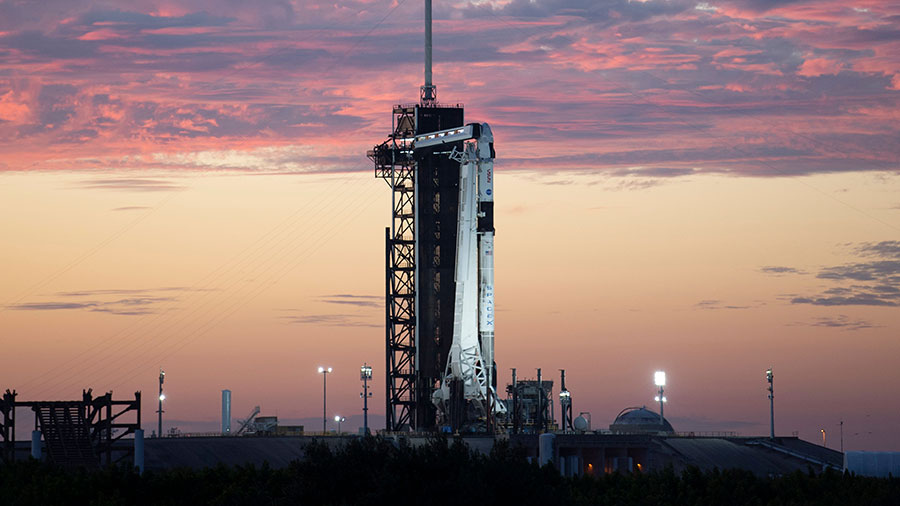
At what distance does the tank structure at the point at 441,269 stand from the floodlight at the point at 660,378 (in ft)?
59.1

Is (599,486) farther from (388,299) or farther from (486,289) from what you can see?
(388,299)

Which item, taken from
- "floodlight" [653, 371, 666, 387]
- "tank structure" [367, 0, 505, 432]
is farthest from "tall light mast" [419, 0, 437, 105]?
"floodlight" [653, 371, 666, 387]

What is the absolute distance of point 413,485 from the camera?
63.2 m

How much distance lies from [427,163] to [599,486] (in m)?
57.6

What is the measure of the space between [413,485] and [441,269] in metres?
73.0

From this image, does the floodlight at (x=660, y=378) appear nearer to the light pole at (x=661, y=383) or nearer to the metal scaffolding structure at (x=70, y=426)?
the light pole at (x=661, y=383)

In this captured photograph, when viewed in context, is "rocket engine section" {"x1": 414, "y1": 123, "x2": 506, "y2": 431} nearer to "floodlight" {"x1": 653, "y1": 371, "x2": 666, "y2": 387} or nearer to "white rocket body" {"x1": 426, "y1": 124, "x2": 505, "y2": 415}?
"white rocket body" {"x1": 426, "y1": 124, "x2": 505, "y2": 415}

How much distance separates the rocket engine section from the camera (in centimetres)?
12862

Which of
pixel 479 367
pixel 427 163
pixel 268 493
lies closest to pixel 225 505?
pixel 268 493

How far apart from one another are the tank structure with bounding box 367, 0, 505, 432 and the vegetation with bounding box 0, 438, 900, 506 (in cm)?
4401

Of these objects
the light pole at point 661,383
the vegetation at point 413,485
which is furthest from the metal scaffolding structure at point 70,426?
the light pole at point 661,383

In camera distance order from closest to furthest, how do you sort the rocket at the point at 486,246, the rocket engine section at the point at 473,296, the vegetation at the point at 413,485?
the vegetation at the point at 413,485 → the rocket engine section at the point at 473,296 → the rocket at the point at 486,246

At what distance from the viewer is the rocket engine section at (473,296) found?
12862cm

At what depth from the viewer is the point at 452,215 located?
135m
